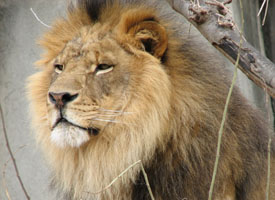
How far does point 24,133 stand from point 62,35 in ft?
6.97

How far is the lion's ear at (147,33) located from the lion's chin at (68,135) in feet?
2.19

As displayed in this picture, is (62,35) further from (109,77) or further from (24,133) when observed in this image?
(24,133)

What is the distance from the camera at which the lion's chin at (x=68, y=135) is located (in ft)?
10.3

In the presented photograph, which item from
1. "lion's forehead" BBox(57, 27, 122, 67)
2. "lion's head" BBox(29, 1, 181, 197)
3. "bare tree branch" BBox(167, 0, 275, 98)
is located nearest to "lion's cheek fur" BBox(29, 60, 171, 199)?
"lion's head" BBox(29, 1, 181, 197)

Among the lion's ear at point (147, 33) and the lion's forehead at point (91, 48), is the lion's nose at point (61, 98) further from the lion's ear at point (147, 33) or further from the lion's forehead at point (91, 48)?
the lion's ear at point (147, 33)

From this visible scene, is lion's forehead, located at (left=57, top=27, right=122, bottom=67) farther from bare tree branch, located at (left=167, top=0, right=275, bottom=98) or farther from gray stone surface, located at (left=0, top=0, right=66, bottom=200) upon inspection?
gray stone surface, located at (left=0, top=0, right=66, bottom=200)

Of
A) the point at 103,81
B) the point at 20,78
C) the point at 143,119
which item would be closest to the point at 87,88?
the point at 103,81

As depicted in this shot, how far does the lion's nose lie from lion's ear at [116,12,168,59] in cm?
58

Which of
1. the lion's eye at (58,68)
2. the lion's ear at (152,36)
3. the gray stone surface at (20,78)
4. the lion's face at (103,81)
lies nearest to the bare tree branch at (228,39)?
the lion's ear at (152,36)

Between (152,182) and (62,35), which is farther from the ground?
(62,35)

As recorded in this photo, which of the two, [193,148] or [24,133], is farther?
[24,133]

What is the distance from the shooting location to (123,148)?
10.9 feet

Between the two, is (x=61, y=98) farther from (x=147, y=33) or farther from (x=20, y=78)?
(x=20, y=78)

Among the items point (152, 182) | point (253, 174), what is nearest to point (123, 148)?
point (152, 182)
